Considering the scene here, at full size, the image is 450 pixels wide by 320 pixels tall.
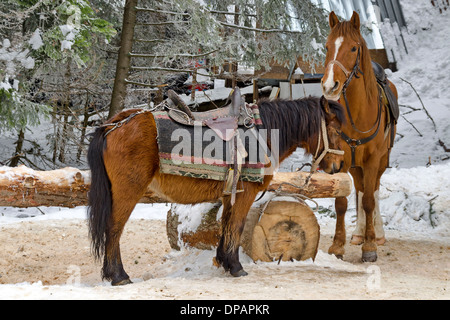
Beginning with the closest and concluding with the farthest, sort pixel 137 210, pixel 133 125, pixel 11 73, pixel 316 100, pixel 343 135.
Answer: pixel 133 125, pixel 316 100, pixel 343 135, pixel 11 73, pixel 137 210

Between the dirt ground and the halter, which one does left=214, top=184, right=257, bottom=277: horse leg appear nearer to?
the dirt ground

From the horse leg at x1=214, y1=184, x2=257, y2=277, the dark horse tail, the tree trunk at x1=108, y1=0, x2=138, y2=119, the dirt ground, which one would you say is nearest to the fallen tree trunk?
the horse leg at x1=214, y1=184, x2=257, y2=277

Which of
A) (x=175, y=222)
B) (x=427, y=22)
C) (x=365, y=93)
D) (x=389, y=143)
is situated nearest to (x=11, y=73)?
(x=175, y=222)

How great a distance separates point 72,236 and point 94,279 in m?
1.86

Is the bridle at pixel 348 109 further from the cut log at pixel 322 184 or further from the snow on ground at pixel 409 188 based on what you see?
the snow on ground at pixel 409 188

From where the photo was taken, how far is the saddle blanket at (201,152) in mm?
3830

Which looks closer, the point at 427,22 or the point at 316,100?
the point at 316,100

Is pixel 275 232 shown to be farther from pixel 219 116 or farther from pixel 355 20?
pixel 355 20

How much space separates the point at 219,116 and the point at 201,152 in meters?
0.45

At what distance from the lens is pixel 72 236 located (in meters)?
6.53

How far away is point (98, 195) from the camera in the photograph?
3.82 m

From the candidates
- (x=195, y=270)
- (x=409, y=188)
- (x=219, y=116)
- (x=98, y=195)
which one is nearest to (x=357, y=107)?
(x=219, y=116)
